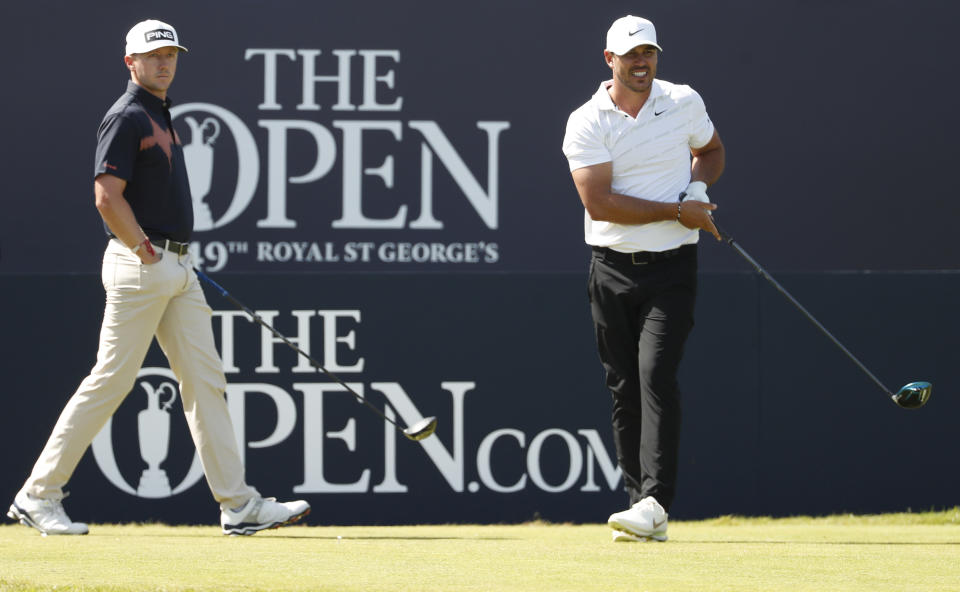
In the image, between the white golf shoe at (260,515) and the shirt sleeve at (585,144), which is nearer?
the shirt sleeve at (585,144)

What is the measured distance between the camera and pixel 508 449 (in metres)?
6.57

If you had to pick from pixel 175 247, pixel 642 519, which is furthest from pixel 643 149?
pixel 175 247

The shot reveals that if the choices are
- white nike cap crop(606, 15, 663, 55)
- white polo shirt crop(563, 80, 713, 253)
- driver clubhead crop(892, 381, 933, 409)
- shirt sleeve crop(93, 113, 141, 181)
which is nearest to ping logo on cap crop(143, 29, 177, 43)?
shirt sleeve crop(93, 113, 141, 181)

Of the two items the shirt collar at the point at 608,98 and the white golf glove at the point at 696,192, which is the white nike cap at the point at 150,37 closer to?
the shirt collar at the point at 608,98


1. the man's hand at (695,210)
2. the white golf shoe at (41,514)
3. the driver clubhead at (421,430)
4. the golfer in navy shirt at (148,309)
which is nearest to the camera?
the man's hand at (695,210)

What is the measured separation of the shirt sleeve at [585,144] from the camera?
17.3 ft

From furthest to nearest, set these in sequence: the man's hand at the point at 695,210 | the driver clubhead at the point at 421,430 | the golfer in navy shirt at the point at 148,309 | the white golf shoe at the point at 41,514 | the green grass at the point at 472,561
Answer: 1. the driver clubhead at the point at 421,430
2. the white golf shoe at the point at 41,514
3. the golfer in navy shirt at the point at 148,309
4. the man's hand at the point at 695,210
5. the green grass at the point at 472,561

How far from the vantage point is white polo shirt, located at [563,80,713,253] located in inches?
208

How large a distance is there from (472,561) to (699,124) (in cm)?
176

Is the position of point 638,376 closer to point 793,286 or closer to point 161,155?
point 793,286

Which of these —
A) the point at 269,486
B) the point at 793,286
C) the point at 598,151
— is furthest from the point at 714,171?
the point at 269,486

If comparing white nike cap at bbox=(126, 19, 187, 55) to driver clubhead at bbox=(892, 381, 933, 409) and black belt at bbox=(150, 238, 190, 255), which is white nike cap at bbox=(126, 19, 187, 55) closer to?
black belt at bbox=(150, 238, 190, 255)

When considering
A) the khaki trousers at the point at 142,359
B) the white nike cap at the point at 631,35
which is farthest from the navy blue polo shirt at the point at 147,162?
the white nike cap at the point at 631,35

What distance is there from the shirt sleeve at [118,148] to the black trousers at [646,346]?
5.47 feet
